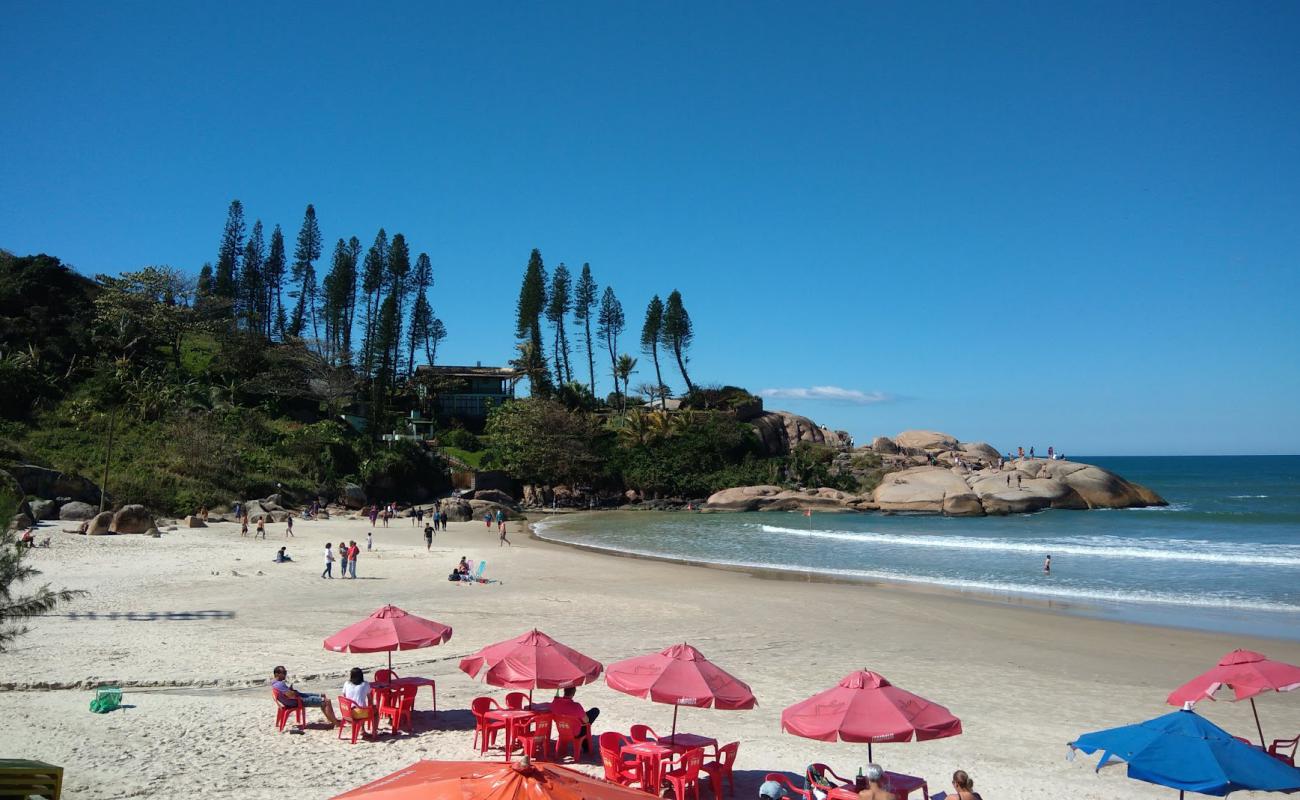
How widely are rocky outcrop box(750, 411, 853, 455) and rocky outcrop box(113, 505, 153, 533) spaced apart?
4489cm

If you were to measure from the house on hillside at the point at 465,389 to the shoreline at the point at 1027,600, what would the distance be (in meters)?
39.6

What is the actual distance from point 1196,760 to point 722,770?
4163 millimetres

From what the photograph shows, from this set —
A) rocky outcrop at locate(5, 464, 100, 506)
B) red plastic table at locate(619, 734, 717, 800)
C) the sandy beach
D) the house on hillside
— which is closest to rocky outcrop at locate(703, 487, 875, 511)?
the house on hillside

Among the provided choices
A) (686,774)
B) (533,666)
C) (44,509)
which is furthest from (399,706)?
(44,509)

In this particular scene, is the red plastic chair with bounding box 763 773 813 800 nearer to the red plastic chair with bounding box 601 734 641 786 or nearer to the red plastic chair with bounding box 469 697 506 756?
the red plastic chair with bounding box 601 734 641 786

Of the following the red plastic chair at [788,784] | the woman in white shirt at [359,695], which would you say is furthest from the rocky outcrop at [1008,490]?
the woman in white shirt at [359,695]

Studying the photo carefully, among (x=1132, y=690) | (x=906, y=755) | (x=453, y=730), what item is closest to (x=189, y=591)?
(x=453, y=730)

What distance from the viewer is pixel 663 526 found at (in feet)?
150

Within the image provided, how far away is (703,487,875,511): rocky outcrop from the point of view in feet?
183

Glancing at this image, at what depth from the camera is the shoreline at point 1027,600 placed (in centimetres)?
1917

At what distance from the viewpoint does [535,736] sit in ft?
A: 29.6

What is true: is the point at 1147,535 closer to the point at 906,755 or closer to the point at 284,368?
the point at 906,755

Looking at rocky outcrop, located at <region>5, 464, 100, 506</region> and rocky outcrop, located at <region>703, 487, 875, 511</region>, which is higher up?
rocky outcrop, located at <region>5, 464, 100, 506</region>

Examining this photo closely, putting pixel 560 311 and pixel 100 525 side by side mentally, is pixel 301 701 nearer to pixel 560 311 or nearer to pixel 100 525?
pixel 100 525
